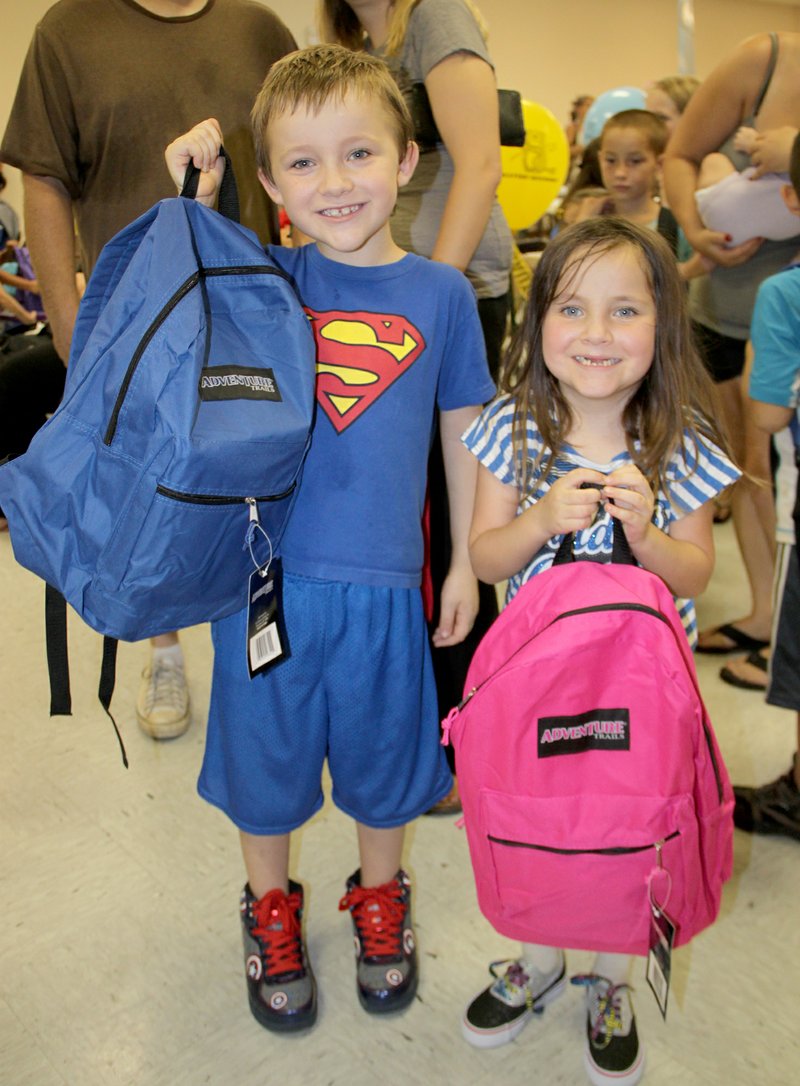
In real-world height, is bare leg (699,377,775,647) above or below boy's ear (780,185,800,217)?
below

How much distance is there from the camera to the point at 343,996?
1.37m

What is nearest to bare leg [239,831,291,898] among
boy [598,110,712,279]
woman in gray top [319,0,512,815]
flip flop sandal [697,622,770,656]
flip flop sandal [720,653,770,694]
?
woman in gray top [319,0,512,815]

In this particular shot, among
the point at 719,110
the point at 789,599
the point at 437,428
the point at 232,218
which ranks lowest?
the point at 789,599

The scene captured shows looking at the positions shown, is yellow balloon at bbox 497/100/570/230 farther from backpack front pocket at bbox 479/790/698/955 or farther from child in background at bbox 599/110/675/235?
backpack front pocket at bbox 479/790/698/955

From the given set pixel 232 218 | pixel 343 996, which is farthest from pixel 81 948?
pixel 232 218

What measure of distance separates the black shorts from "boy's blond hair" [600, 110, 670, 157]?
83 cm

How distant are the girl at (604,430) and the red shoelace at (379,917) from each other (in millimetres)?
→ 307

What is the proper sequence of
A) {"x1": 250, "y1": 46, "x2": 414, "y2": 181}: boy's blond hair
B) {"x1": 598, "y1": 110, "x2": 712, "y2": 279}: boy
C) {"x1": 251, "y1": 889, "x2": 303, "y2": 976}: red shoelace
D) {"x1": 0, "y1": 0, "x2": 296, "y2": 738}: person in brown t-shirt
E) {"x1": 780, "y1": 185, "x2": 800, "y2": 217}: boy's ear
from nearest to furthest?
1. {"x1": 250, "y1": 46, "x2": 414, "y2": 181}: boy's blond hair
2. {"x1": 251, "y1": 889, "x2": 303, "y2": 976}: red shoelace
3. {"x1": 0, "y1": 0, "x2": 296, "y2": 738}: person in brown t-shirt
4. {"x1": 780, "y1": 185, "x2": 800, "y2": 217}: boy's ear
5. {"x1": 598, "y1": 110, "x2": 712, "y2": 279}: boy

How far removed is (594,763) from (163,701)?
1.29 metres

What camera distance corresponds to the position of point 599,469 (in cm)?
116

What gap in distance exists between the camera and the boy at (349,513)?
1112 millimetres

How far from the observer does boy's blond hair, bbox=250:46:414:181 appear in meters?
1.09

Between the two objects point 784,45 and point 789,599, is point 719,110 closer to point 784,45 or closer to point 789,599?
point 784,45

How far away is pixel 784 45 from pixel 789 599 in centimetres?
126
